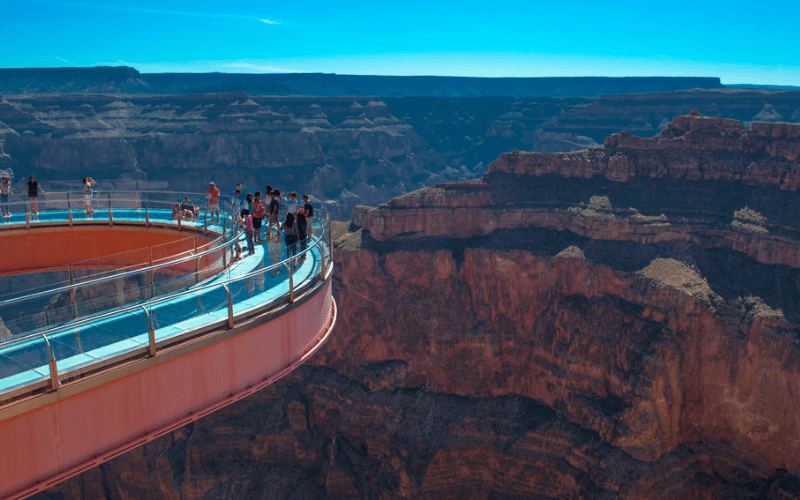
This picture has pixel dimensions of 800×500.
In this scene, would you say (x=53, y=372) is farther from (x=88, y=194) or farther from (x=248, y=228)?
(x=88, y=194)

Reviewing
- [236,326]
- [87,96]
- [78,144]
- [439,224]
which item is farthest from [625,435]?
[87,96]

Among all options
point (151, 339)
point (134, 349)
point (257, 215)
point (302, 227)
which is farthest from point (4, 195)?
point (151, 339)

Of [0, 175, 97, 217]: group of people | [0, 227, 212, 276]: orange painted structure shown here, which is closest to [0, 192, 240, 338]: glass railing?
[0, 227, 212, 276]: orange painted structure

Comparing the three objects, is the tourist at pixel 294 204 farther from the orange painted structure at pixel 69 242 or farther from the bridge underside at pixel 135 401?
the bridge underside at pixel 135 401

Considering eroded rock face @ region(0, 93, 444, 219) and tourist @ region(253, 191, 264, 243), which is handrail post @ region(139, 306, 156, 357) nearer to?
tourist @ region(253, 191, 264, 243)

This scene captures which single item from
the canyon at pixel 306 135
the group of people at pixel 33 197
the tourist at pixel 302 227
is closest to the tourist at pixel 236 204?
the tourist at pixel 302 227

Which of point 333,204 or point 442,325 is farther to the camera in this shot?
point 333,204

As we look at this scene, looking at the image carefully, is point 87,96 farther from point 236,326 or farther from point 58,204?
point 236,326
